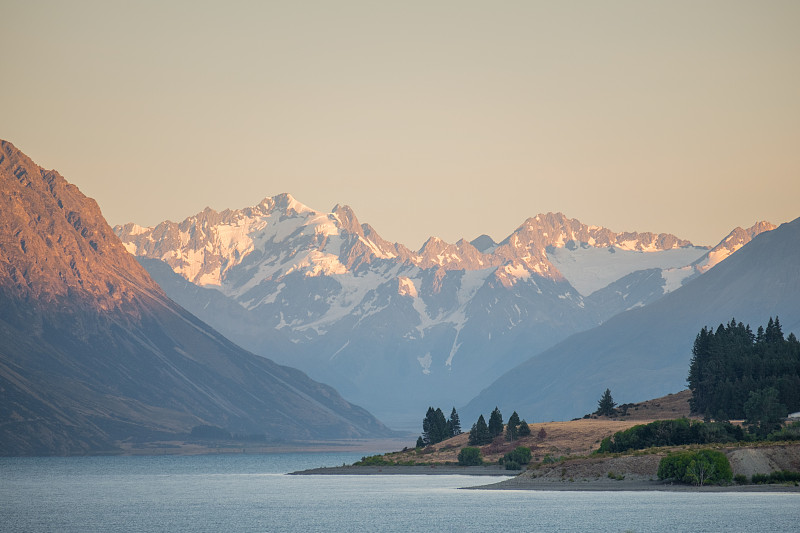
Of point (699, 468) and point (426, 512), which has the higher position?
point (699, 468)

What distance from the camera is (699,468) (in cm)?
17362

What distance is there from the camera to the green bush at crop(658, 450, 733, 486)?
173 metres

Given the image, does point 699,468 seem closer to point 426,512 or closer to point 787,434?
point 787,434

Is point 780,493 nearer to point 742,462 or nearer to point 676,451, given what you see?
point 742,462

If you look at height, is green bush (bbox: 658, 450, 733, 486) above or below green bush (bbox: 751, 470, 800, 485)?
above

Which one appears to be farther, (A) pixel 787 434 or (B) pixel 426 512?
(A) pixel 787 434

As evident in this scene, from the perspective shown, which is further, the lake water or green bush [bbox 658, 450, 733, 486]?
green bush [bbox 658, 450, 733, 486]

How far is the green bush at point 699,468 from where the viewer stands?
567ft

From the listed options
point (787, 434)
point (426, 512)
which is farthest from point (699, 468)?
point (426, 512)

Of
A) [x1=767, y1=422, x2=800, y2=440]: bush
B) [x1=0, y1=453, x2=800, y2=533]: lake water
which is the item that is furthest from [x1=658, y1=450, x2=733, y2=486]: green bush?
[x1=767, y1=422, x2=800, y2=440]: bush

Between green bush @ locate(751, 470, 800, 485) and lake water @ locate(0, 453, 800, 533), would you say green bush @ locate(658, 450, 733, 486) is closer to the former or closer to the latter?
green bush @ locate(751, 470, 800, 485)

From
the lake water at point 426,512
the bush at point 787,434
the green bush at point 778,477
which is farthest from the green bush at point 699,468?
the bush at point 787,434

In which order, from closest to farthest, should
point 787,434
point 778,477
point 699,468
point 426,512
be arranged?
point 426,512, point 778,477, point 699,468, point 787,434

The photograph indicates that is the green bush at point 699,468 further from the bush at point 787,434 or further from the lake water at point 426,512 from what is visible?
the bush at point 787,434
